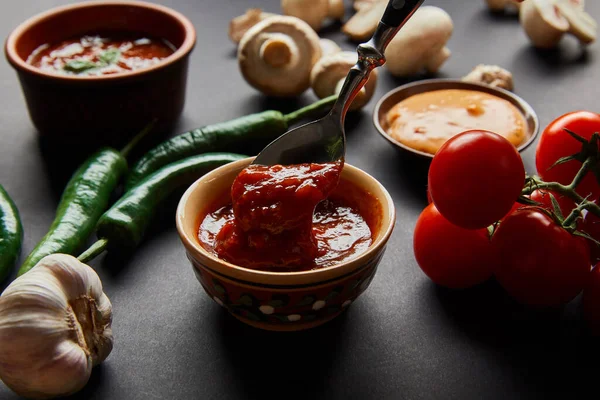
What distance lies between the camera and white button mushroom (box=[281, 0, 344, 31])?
304 cm

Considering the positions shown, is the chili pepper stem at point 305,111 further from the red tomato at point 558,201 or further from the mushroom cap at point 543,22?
→ the mushroom cap at point 543,22

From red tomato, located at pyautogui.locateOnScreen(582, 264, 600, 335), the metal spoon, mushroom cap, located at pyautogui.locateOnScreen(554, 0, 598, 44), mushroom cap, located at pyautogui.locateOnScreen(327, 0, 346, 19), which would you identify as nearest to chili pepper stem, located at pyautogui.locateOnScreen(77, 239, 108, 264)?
the metal spoon

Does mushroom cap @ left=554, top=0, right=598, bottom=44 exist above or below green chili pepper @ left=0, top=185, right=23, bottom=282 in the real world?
below

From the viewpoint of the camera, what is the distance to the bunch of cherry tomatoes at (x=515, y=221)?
1.50 m

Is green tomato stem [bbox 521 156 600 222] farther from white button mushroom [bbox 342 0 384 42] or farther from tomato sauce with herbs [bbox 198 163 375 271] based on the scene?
white button mushroom [bbox 342 0 384 42]

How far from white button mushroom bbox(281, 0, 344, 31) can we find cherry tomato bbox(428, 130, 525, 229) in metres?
1.69

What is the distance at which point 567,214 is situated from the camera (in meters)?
1.69

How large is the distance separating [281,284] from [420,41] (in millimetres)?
1612

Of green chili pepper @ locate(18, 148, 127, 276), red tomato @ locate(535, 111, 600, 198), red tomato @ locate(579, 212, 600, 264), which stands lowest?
green chili pepper @ locate(18, 148, 127, 276)

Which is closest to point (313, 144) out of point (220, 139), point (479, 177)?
point (479, 177)

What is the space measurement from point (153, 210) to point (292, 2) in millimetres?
1473

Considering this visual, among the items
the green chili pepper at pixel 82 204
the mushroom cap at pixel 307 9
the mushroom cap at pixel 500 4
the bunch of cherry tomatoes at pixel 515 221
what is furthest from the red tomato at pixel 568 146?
the mushroom cap at pixel 500 4

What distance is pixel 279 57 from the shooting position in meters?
2.57

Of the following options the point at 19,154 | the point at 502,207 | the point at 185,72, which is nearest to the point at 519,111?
the point at 502,207
